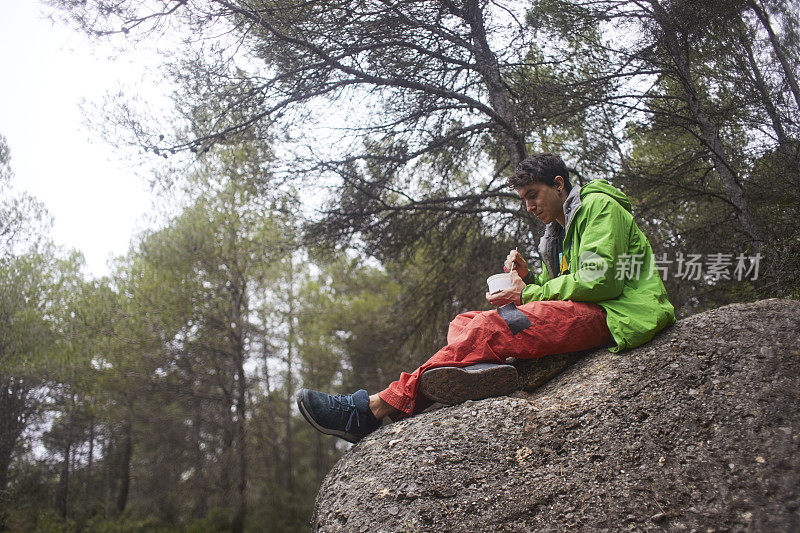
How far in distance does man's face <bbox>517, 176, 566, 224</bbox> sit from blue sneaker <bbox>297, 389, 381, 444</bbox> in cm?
160

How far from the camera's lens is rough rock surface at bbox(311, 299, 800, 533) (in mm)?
1812

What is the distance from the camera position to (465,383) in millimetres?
2699

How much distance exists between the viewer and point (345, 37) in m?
5.51

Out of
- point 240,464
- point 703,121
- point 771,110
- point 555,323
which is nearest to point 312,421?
point 555,323

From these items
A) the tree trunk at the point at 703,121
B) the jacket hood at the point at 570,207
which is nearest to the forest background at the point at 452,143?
the tree trunk at the point at 703,121

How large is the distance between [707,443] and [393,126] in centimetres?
503

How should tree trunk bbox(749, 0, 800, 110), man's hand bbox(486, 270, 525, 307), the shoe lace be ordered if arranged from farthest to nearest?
tree trunk bbox(749, 0, 800, 110) < man's hand bbox(486, 270, 525, 307) < the shoe lace

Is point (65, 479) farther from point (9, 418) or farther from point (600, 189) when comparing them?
point (600, 189)

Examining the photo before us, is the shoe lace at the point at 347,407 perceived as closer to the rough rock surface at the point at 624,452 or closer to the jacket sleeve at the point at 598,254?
the rough rock surface at the point at 624,452

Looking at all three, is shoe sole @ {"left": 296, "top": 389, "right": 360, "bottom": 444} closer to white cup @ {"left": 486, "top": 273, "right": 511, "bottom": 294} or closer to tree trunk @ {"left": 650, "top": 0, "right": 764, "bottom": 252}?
white cup @ {"left": 486, "top": 273, "right": 511, "bottom": 294}

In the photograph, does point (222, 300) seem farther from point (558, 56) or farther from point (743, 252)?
point (743, 252)

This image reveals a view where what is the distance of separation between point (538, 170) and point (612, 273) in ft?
2.70

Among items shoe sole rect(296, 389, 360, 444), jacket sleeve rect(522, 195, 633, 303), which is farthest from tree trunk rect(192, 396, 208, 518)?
jacket sleeve rect(522, 195, 633, 303)

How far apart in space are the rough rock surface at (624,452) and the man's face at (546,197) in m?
0.96
